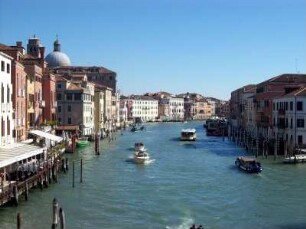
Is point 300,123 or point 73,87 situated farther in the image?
point 73,87

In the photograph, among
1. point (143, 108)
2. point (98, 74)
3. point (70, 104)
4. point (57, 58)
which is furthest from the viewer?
point (143, 108)

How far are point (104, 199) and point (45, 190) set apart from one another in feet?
8.52

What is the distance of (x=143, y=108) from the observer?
112062 mm

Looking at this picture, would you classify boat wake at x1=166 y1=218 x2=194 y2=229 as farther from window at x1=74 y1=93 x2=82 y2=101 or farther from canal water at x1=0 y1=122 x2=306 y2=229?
window at x1=74 y1=93 x2=82 y2=101

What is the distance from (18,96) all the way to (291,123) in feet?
51.9

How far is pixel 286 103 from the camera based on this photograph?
3409 cm

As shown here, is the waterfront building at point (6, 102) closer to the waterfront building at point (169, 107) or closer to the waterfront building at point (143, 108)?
the waterfront building at point (143, 108)

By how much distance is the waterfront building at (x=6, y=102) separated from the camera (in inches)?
858

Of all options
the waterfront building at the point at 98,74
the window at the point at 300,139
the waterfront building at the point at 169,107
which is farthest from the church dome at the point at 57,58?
the waterfront building at the point at 169,107

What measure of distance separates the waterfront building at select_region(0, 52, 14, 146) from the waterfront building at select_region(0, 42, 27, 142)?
43.7 inches

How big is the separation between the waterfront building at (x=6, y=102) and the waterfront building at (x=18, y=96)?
1.11 meters

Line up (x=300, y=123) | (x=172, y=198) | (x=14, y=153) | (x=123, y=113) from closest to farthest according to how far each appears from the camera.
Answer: (x=172, y=198) → (x=14, y=153) → (x=300, y=123) → (x=123, y=113)

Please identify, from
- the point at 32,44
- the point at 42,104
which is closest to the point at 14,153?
the point at 42,104

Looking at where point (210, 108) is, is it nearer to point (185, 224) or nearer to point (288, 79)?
point (288, 79)
